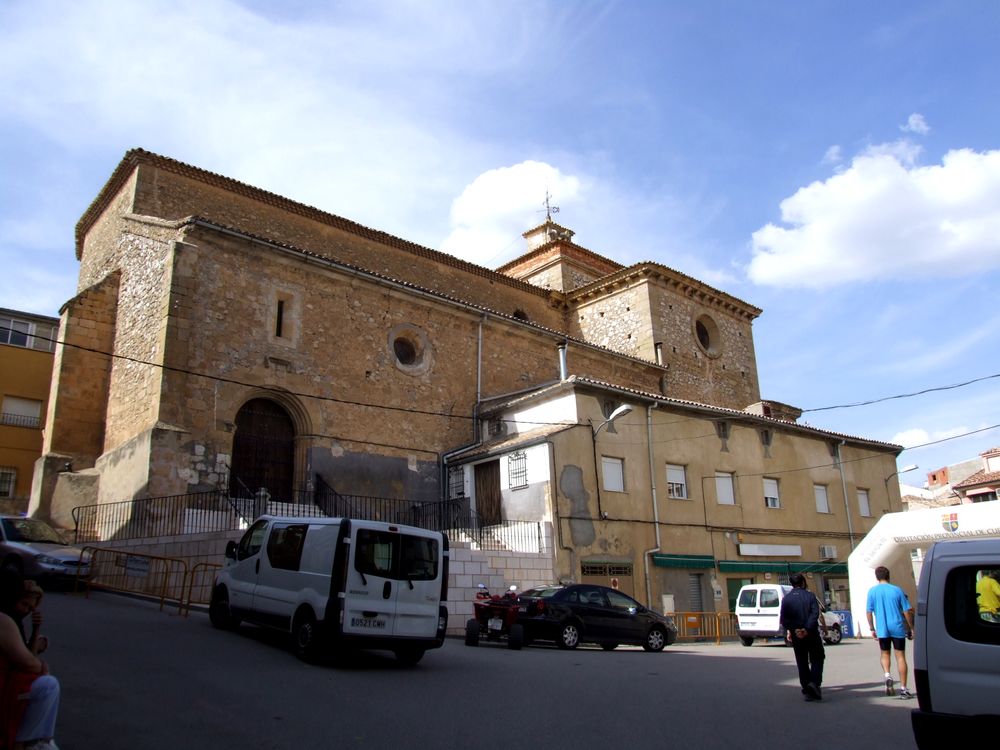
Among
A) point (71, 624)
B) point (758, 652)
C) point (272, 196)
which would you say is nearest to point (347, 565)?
point (71, 624)

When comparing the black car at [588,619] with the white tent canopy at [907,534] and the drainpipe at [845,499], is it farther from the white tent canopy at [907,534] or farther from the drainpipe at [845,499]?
the drainpipe at [845,499]

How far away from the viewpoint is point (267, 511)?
1622cm

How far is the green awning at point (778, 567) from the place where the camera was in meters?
21.3

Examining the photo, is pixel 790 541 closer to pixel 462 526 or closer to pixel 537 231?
pixel 462 526

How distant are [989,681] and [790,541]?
1945 cm

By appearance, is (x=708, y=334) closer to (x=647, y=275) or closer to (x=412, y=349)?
(x=647, y=275)

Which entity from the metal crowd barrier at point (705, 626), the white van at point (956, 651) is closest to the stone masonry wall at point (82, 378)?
the metal crowd barrier at point (705, 626)

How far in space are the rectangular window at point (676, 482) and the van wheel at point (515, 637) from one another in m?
9.09

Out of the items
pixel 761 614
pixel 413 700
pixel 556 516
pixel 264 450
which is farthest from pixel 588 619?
pixel 264 450

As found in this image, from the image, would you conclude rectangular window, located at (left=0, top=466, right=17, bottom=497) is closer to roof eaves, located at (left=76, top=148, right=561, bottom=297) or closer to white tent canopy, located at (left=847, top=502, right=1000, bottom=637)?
roof eaves, located at (left=76, top=148, right=561, bottom=297)

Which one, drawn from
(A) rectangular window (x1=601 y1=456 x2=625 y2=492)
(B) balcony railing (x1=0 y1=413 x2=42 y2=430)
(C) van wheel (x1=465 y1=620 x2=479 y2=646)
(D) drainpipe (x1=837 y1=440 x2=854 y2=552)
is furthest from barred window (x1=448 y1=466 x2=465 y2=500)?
(B) balcony railing (x1=0 y1=413 x2=42 y2=430)

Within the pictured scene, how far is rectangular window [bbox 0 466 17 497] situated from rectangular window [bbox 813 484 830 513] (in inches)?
974

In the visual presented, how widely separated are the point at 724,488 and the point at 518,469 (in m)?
6.66

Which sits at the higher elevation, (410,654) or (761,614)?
(761,614)
